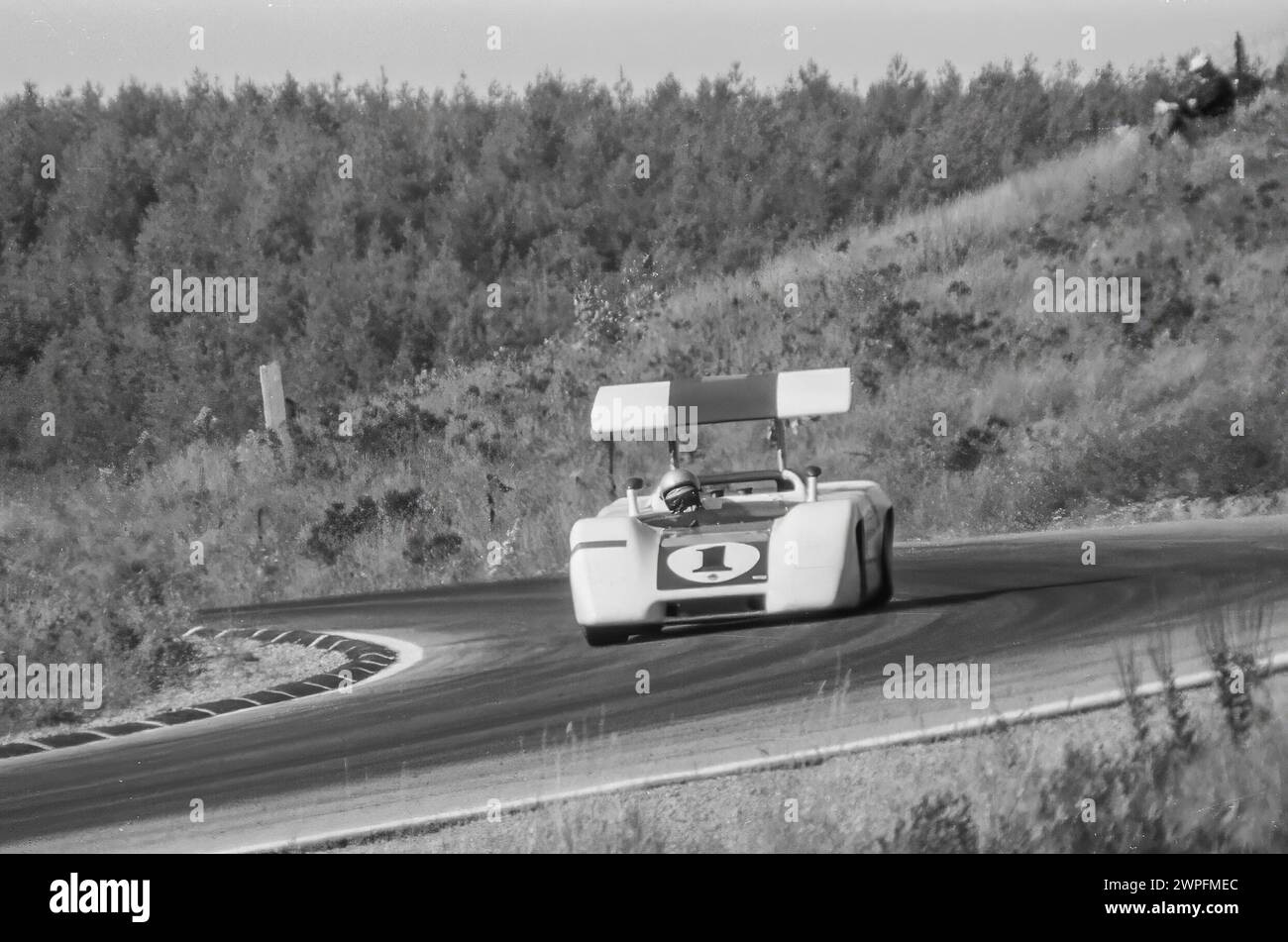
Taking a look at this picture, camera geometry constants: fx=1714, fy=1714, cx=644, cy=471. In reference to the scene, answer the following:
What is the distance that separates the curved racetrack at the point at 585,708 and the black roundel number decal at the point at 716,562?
2.16ft

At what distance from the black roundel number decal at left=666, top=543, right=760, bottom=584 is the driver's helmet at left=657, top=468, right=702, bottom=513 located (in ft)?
1.67

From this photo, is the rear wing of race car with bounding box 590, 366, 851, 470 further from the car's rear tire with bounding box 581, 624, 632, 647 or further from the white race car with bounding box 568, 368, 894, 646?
the car's rear tire with bounding box 581, 624, 632, 647

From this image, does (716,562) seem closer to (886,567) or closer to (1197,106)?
(886,567)

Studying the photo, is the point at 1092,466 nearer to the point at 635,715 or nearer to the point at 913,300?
the point at 913,300

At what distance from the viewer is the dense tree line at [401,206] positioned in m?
38.6

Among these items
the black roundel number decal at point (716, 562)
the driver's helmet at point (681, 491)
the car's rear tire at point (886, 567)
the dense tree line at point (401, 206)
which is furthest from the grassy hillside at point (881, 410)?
the car's rear tire at point (886, 567)

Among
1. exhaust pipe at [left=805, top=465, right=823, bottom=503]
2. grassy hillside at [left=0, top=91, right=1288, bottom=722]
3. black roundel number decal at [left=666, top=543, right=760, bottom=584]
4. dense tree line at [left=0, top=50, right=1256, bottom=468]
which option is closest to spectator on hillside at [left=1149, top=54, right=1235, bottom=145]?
grassy hillside at [left=0, top=91, right=1288, bottom=722]

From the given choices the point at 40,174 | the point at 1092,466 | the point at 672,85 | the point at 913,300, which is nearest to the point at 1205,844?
the point at 1092,466

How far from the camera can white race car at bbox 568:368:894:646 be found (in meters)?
10.5

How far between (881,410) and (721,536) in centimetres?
1364

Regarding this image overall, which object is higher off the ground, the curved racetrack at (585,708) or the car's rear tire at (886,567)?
the car's rear tire at (886,567)

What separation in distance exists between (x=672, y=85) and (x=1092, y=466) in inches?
1243

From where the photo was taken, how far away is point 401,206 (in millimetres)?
44812

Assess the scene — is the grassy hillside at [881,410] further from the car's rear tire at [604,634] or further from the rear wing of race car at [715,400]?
the rear wing of race car at [715,400]
